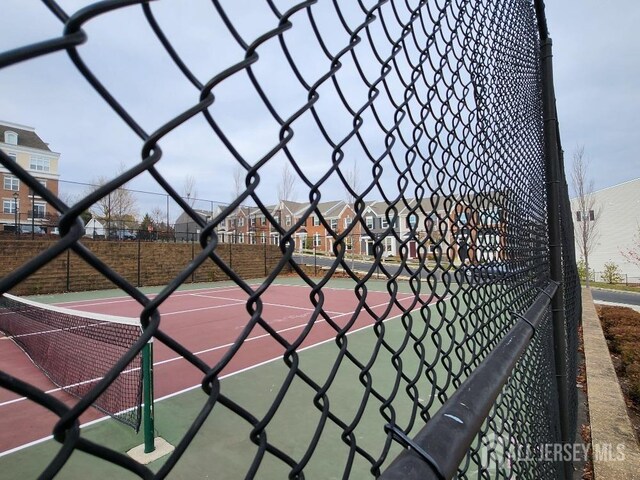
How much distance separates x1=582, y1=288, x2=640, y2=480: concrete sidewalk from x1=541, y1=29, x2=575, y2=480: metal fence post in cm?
32

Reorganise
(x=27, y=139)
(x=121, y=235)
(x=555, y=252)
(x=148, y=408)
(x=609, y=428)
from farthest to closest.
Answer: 1. (x=27, y=139)
2. (x=121, y=235)
3. (x=148, y=408)
4. (x=609, y=428)
5. (x=555, y=252)

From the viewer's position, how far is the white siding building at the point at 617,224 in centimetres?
2750

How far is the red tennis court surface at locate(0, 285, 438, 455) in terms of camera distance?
3635 millimetres

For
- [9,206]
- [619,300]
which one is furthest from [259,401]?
[619,300]

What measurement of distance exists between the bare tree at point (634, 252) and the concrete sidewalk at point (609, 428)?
29.0 m

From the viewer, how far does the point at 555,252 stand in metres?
2.67

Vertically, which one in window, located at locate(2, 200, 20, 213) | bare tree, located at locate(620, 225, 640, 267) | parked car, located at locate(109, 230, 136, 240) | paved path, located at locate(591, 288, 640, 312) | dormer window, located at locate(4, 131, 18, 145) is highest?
dormer window, located at locate(4, 131, 18, 145)

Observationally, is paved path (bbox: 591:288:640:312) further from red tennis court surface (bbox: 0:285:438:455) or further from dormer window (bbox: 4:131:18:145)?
dormer window (bbox: 4:131:18:145)

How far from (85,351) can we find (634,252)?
112 ft

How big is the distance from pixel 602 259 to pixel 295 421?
3552 centimetres

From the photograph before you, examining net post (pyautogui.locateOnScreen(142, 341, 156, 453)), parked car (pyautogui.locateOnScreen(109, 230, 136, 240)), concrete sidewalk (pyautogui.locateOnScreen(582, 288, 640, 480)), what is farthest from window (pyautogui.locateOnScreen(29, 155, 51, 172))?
concrete sidewalk (pyautogui.locateOnScreen(582, 288, 640, 480))

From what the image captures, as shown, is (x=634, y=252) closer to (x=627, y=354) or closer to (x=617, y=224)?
(x=617, y=224)

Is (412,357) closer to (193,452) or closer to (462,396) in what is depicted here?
(193,452)

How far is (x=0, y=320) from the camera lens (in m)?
8.31
